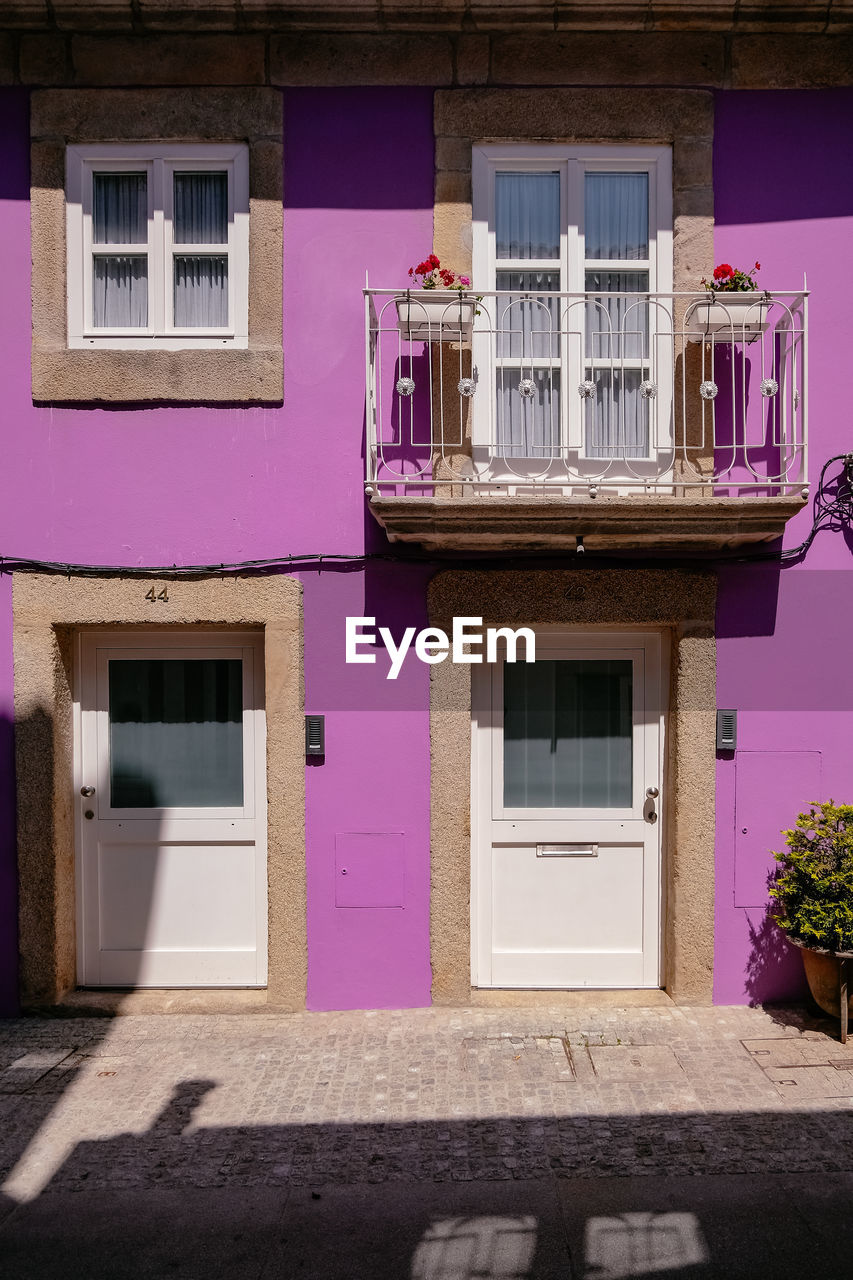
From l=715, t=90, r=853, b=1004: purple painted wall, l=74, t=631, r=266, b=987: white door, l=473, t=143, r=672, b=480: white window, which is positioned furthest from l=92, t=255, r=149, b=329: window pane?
l=715, t=90, r=853, b=1004: purple painted wall

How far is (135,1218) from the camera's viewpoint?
11.0 feet

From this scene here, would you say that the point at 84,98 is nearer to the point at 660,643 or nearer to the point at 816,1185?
the point at 660,643

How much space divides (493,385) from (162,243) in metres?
2.18

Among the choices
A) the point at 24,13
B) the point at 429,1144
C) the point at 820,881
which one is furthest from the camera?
the point at 24,13

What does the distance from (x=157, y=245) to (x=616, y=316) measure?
9.19 ft

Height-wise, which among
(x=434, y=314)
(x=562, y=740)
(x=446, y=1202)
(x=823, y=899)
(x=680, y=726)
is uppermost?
(x=434, y=314)

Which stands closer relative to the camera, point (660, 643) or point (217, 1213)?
point (217, 1213)

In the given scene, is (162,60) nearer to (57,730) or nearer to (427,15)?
(427,15)

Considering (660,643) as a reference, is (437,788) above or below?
below

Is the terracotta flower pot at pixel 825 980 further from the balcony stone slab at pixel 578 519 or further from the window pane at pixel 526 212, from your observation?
the window pane at pixel 526 212

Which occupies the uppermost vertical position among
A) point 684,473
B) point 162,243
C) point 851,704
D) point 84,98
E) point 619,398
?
point 84,98

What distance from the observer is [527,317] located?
16.4ft

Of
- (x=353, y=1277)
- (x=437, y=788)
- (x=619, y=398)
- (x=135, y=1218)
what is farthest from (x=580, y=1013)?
(x=619, y=398)

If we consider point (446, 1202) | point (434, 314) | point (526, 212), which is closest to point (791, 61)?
point (526, 212)
